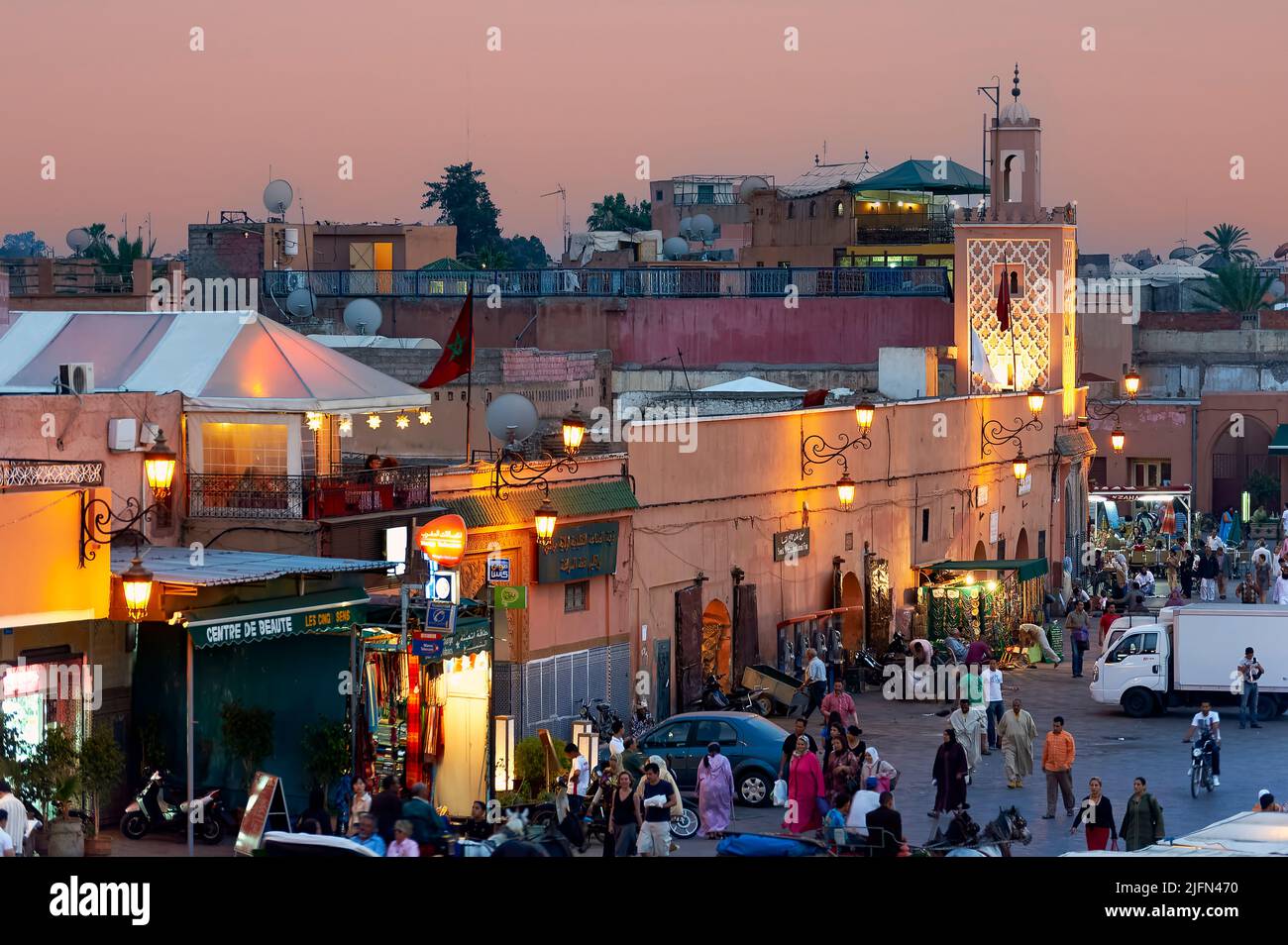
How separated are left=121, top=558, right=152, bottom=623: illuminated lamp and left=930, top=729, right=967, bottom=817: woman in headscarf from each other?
26.2ft

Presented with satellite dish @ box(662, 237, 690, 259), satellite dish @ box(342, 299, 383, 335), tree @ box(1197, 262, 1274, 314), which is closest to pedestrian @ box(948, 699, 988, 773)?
satellite dish @ box(342, 299, 383, 335)

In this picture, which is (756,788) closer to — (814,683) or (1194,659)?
(814,683)

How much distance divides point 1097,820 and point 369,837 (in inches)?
284

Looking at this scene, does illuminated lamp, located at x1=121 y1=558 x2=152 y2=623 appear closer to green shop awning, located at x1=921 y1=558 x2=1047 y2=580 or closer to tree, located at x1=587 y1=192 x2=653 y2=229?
green shop awning, located at x1=921 y1=558 x2=1047 y2=580

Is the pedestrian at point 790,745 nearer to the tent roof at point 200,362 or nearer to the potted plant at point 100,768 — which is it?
the tent roof at point 200,362

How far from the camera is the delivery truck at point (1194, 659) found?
30844 millimetres

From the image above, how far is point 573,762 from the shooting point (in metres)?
24.2

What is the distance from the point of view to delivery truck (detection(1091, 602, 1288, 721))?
30844 mm

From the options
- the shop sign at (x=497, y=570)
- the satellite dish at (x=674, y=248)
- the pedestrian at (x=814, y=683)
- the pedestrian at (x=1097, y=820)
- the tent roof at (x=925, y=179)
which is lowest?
the pedestrian at (x=814, y=683)

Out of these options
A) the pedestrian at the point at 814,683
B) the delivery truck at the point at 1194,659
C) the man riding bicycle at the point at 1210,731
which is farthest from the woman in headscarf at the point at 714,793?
the delivery truck at the point at 1194,659

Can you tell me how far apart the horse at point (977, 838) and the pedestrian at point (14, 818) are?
709 cm

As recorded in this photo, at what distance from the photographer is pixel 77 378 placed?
23.1 metres
